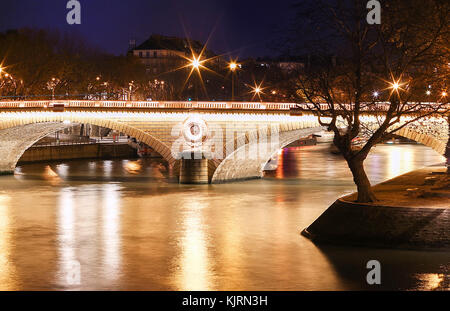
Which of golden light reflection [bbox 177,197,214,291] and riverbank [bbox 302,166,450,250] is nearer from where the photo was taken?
golden light reflection [bbox 177,197,214,291]

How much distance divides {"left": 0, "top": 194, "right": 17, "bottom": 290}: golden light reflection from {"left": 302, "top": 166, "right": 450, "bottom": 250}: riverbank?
32.9 ft

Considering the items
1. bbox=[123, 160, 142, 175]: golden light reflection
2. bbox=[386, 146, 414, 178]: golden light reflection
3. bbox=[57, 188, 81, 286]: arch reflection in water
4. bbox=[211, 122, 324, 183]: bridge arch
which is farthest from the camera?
bbox=[123, 160, 142, 175]: golden light reflection

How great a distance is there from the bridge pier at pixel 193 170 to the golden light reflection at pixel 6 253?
12.4 m

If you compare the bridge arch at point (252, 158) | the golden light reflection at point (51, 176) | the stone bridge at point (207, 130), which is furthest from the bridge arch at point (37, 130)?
the bridge arch at point (252, 158)

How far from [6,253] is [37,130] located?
3151 cm

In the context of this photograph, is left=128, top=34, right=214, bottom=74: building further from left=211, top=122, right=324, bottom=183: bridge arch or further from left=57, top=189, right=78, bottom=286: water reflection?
left=57, top=189, right=78, bottom=286: water reflection

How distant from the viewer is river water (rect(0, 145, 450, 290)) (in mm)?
22062

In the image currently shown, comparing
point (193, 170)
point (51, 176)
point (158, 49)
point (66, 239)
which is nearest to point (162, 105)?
point (193, 170)

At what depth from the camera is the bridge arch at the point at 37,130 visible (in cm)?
4984

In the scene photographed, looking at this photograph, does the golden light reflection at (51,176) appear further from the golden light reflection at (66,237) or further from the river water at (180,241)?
the golden light reflection at (66,237)

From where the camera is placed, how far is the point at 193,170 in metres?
48.5

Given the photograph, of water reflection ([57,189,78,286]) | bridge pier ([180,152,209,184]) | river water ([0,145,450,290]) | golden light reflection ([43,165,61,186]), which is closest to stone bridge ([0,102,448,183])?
bridge pier ([180,152,209,184])
